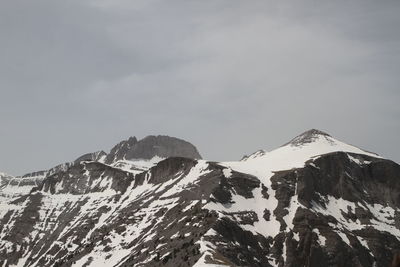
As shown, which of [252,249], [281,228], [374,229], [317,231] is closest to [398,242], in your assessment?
[374,229]

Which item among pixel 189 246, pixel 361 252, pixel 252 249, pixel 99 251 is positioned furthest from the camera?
pixel 99 251

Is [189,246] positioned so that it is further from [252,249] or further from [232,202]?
[232,202]

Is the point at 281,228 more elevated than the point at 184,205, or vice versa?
the point at 184,205

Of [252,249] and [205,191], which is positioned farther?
[205,191]

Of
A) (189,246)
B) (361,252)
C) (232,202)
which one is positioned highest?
(232,202)

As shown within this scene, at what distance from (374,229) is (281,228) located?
36797mm

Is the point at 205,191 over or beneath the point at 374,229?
over

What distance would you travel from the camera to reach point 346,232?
618 feet

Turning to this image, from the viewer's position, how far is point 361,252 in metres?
181

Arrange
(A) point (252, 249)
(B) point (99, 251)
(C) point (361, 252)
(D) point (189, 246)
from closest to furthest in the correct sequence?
(D) point (189, 246)
(A) point (252, 249)
(C) point (361, 252)
(B) point (99, 251)

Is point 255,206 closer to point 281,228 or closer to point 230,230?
point 281,228

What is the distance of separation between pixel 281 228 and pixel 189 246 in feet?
138

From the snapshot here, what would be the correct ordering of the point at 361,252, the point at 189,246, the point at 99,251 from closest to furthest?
the point at 189,246
the point at 361,252
the point at 99,251

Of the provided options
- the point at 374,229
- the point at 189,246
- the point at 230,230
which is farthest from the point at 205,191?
the point at 374,229
